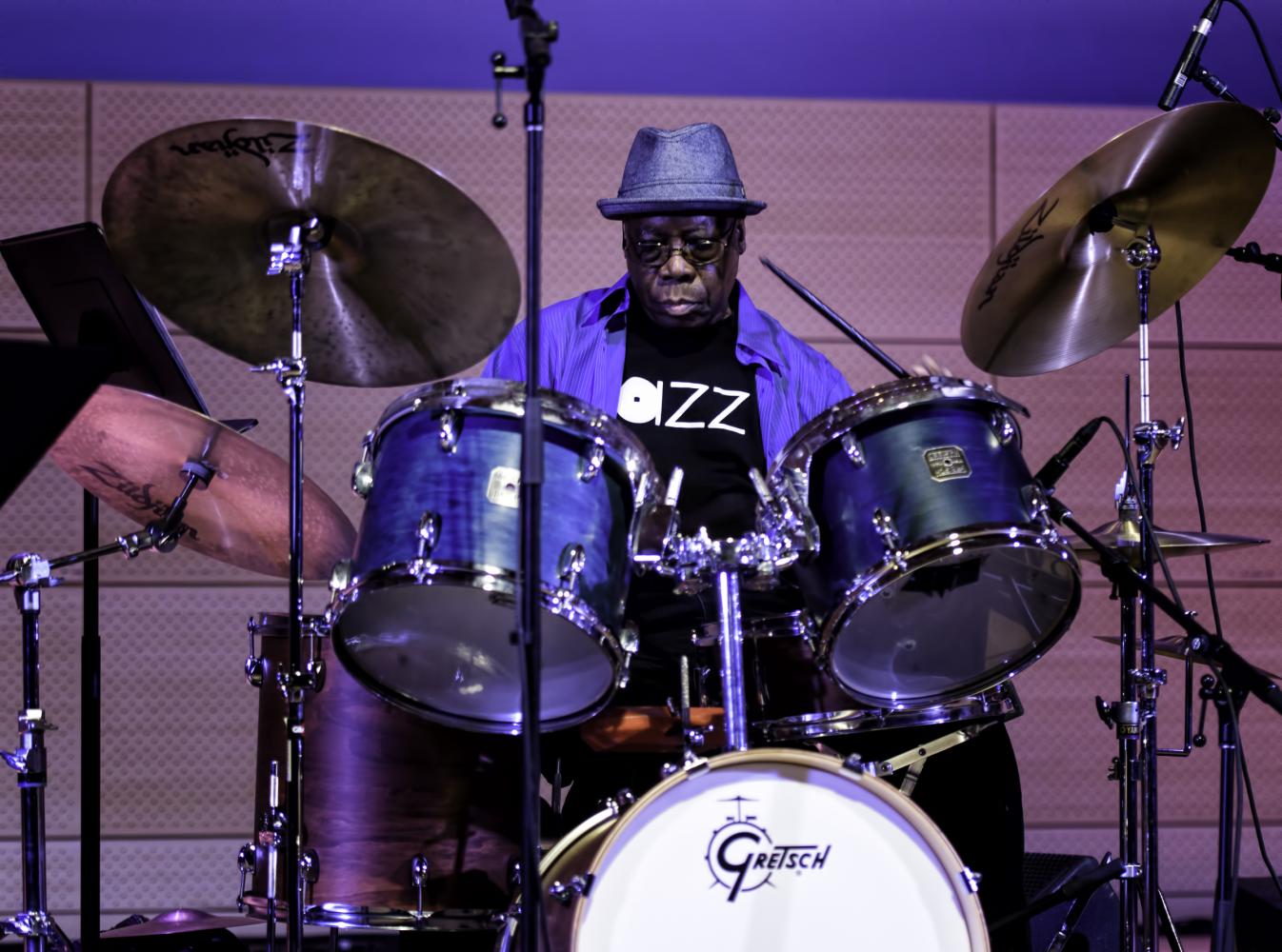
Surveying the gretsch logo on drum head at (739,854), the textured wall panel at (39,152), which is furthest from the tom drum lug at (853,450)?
the textured wall panel at (39,152)

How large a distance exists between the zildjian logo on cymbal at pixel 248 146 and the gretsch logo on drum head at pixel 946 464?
102 cm

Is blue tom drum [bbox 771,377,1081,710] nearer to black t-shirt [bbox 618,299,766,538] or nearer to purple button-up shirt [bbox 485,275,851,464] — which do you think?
black t-shirt [bbox 618,299,766,538]

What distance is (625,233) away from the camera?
9.02 feet

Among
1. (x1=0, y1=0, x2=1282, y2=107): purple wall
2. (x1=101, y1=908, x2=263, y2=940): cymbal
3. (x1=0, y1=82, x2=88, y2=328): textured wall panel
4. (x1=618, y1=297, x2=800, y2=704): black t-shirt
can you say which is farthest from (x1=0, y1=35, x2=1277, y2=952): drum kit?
(x1=0, y1=82, x2=88, y2=328): textured wall panel

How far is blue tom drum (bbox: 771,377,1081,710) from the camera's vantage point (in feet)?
6.25

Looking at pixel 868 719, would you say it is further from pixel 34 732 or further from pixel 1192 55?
pixel 34 732

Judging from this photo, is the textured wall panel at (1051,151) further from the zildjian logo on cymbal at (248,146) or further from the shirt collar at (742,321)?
the zildjian logo on cymbal at (248,146)

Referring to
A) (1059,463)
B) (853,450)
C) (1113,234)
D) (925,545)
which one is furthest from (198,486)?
(1113,234)

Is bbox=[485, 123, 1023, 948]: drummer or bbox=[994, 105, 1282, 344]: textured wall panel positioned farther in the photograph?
bbox=[994, 105, 1282, 344]: textured wall panel

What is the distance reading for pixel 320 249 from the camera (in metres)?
2.23

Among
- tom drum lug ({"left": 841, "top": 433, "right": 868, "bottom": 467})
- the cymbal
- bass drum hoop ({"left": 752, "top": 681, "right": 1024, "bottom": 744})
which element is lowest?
the cymbal

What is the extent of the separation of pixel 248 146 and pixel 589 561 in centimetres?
80

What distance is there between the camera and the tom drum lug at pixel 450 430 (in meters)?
1.92

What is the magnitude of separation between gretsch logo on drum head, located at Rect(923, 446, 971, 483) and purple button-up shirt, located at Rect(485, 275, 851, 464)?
0.80 meters
